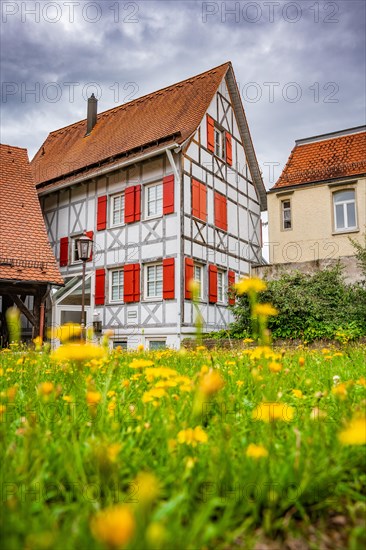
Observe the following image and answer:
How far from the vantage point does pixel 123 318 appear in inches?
624

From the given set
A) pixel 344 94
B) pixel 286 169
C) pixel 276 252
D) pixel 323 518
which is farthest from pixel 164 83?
pixel 323 518

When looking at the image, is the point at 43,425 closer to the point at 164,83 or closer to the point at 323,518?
the point at 323,518

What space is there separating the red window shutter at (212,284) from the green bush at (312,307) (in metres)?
3.20

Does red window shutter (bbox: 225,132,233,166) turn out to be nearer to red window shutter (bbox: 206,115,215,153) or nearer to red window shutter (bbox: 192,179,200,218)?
red window shutter (bbox: 206,115,215,153)

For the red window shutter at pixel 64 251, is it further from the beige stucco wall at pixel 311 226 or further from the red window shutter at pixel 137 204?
the beige stucco wall at pixel 311 226

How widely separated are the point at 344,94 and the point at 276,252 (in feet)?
22.5

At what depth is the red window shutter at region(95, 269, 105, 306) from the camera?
16.6m

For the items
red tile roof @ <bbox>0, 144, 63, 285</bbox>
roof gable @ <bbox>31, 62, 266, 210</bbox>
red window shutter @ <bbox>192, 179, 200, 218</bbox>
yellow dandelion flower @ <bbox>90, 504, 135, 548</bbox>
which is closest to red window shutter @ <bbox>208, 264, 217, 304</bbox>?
red window shutter @ <bbox>192, 179, 200, 218</bbox>

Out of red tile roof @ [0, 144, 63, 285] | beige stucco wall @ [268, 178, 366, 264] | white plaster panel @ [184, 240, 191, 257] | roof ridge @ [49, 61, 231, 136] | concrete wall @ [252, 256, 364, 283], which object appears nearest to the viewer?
concrete wall @ [252, 256, 364, 283]

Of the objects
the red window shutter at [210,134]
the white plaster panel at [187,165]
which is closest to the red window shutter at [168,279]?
the white plaster panel at [187,165]

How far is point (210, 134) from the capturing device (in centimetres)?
1694

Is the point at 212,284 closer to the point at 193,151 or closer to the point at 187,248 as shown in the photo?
the point at 187,248

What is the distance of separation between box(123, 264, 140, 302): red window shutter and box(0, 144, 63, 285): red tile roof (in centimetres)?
246

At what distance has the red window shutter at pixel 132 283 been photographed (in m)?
15.5
